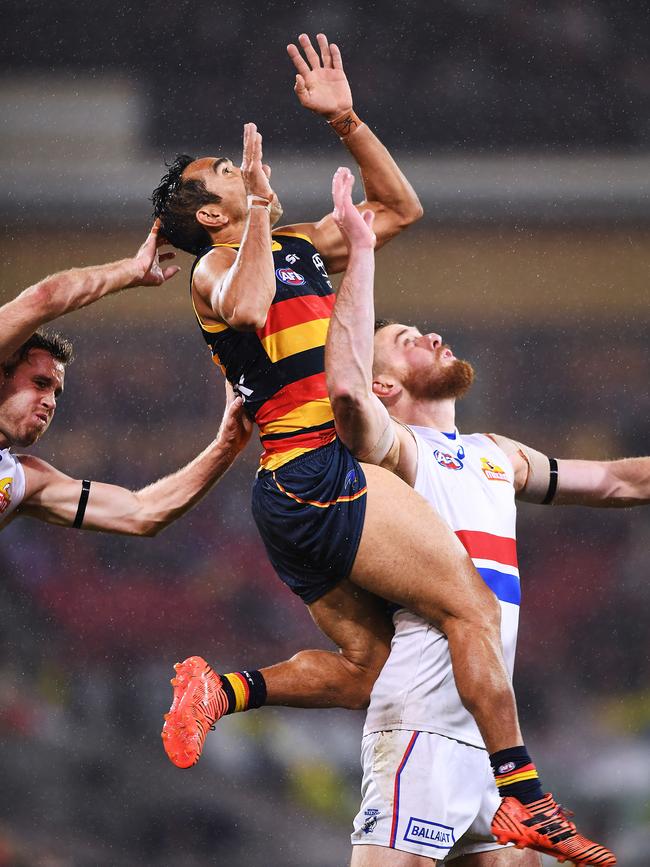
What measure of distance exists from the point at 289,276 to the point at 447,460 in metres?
0.66

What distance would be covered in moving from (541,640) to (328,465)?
13.9 ft

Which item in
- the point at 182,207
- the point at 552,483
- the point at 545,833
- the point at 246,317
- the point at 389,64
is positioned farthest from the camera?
the point at 389,64

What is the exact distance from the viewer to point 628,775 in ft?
20.3

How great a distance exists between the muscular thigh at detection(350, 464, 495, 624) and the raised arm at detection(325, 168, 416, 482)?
16 cm

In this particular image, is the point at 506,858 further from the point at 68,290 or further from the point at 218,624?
the point at 218,624

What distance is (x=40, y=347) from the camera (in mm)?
3346

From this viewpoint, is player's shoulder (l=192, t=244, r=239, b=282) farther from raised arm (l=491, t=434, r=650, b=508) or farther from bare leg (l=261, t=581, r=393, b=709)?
raised arm (l=491, t=434, r=650, b=508)

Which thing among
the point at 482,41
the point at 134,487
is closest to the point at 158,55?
the point at 482,41

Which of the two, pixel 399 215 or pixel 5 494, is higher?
pixel 399 215

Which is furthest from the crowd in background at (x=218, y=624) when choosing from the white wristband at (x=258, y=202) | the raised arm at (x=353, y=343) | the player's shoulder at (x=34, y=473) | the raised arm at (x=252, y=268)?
the white wristband at (x=258, y=202)

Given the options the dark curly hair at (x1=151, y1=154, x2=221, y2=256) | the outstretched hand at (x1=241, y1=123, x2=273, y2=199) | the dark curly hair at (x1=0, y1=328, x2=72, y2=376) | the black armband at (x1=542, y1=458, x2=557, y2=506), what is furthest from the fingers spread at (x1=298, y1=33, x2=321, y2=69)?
the black armband at (x1=542, y1=458, x2=557, y2=506)

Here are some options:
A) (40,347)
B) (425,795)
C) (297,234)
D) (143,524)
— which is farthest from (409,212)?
(425,795)

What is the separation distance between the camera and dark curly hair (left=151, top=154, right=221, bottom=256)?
291 cm

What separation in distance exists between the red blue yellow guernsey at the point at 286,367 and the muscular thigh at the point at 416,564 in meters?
0.22
